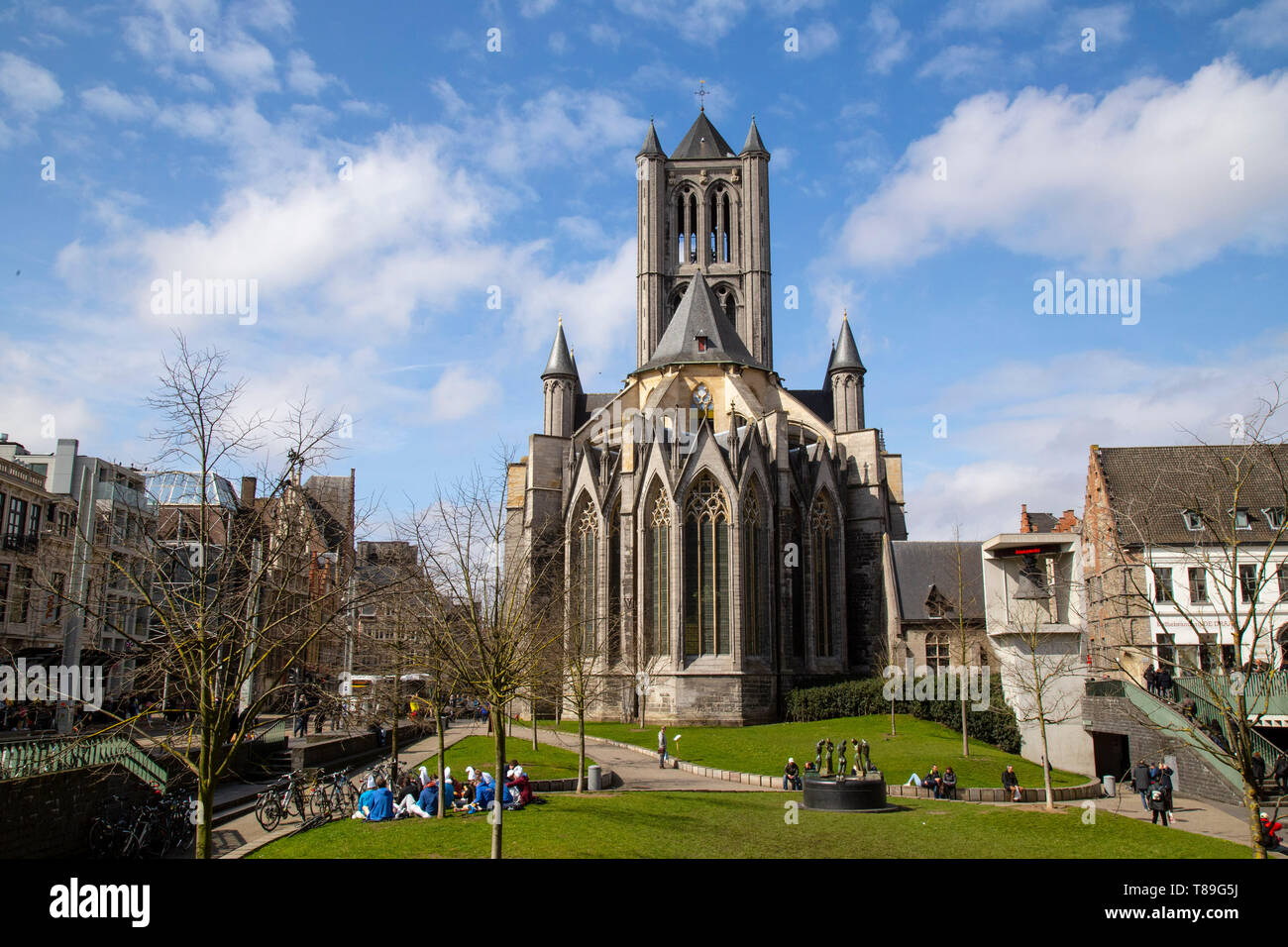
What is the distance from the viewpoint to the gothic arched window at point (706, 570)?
1565 inches

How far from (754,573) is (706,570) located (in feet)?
6.98

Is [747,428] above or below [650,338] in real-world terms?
below

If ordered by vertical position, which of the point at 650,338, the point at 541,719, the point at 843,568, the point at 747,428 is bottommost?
the point at 541,719

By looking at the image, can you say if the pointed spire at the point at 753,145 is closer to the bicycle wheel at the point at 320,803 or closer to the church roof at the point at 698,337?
the church roof at the point at 698,337

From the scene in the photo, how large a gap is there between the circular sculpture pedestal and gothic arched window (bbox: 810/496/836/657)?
23.5 metres

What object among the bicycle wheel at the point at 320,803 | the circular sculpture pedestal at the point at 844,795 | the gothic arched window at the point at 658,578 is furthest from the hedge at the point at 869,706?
the bicycle wheel at the point at 320,803

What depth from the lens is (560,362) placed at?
57.6 meters

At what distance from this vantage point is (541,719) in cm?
4409

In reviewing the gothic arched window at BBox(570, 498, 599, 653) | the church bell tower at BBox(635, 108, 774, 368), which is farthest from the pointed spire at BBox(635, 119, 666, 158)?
the gothic arched window at BBox(570, 498, 599, 653)

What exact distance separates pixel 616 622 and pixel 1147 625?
20.6 metres

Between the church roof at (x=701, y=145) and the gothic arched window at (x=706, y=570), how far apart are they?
1532 inches
